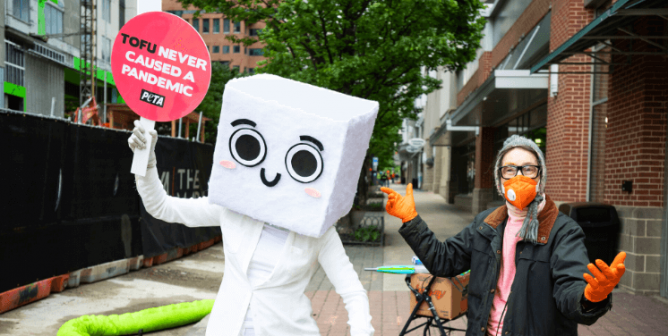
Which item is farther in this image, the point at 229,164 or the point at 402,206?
the point at 402,206

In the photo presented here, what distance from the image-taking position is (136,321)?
543 cm

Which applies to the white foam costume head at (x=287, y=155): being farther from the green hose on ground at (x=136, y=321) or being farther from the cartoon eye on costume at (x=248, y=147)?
the green hose on ground at (x=136, y=321)

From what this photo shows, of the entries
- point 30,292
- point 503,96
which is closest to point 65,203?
point 30,292

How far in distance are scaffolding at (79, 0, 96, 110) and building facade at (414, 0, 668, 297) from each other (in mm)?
10428

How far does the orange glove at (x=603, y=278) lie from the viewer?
2.04 meters

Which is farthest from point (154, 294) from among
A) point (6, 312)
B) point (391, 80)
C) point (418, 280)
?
point (391, 80)

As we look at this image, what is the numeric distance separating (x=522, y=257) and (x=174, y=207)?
5.86 ft

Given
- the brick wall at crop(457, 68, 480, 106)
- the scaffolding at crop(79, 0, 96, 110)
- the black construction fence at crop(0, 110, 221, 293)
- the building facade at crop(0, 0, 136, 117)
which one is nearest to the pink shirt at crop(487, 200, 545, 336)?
the black construction fence at crop(0, 110, 221, 293)

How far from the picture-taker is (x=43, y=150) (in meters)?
6.66

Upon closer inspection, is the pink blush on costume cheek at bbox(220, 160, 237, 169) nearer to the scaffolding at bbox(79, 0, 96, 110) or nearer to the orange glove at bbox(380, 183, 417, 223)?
the orange glove at bbox(380, 183, 417, 223)

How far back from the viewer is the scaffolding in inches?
553

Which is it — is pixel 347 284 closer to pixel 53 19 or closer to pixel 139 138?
pixel 139 138

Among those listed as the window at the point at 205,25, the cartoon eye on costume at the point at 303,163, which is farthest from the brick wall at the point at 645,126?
the window at the point at 205,25

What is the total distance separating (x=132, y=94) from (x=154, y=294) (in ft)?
17.5
